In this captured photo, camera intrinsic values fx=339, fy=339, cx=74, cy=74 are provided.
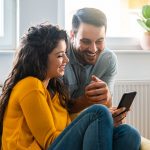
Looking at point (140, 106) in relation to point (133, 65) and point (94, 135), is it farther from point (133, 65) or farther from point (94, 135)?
point (94, 135)

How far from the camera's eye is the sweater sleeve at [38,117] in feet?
4.21

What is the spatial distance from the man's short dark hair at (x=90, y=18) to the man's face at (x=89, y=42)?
2cm

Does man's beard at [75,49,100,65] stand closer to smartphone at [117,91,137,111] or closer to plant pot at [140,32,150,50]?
smartphone at [117,91,137,111]

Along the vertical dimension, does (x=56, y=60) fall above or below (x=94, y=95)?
above

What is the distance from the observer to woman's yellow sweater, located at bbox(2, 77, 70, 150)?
4.22ft

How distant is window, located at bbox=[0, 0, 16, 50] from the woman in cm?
87

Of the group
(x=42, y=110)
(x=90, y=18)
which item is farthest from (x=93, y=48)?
(x=42, y=110)

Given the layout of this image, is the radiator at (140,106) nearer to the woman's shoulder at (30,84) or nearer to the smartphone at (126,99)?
the smartphone at (126,99)

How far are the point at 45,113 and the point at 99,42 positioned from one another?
55 cm

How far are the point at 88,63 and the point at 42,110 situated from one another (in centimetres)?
52

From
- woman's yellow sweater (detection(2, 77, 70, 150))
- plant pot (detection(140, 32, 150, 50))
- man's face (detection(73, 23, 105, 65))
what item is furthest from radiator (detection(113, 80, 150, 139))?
woman's yellow sweater (detection(2, 77, 70, 150))

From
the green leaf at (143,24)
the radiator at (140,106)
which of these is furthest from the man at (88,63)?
the green leaf at (143,24)

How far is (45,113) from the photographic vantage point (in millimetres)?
1302

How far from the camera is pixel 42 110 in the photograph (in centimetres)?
130
